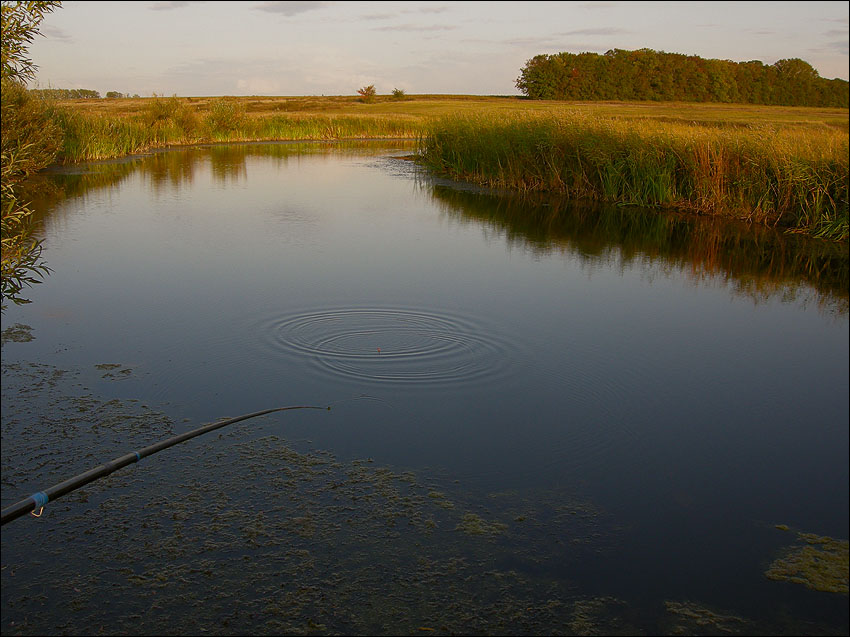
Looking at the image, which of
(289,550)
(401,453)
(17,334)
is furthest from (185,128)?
(289,550)

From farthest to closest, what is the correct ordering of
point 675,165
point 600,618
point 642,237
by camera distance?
1. point 675,165
2. point 642,237
3. point 600,618

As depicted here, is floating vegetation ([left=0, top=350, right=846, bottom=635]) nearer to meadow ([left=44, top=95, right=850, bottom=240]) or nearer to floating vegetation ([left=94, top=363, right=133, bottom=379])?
floating vegetation ([left=94, top=363, right=133, bottom=379])

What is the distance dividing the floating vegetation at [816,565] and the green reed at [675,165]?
8317 mm

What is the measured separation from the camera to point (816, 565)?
301cm

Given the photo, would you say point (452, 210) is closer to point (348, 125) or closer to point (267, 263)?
point (267, 263)

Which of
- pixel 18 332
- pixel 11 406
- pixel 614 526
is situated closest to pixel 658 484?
pixel 614 526

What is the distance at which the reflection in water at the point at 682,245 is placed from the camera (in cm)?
805

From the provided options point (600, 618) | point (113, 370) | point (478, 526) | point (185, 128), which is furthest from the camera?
point (185, 128)

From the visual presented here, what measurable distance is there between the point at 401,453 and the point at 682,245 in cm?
739

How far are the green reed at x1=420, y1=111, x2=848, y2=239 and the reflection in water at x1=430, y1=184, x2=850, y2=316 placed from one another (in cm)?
42

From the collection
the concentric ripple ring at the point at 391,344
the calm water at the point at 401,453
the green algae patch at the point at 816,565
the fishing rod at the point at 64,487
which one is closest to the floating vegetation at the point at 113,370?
the calm water at the point at 401,453

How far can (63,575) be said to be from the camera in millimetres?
2754

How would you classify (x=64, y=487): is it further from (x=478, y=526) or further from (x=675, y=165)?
(x=675, y=165)

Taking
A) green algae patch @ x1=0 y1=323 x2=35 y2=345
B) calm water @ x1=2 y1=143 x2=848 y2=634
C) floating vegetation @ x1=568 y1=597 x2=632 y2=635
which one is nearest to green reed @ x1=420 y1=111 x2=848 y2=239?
calm water @ x1=2 y1=143 x2=848 y2=634
